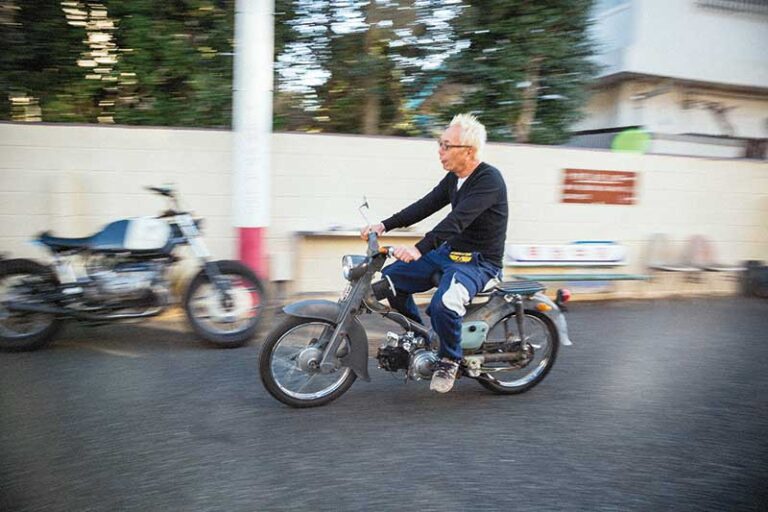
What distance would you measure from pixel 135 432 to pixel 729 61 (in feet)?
40.9

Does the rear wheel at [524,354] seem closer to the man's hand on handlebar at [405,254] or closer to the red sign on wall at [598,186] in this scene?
the man's hand on handlebar at [405,254]

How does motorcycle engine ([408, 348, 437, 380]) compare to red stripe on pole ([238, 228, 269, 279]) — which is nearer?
motorcycle engine ([408, 348, 437, 380])

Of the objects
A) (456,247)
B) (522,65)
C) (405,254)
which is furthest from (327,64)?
(405,254)

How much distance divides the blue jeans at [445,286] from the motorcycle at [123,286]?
179 cm

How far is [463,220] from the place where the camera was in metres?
3.89

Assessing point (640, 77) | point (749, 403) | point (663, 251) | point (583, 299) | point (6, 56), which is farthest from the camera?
point (640, 77)

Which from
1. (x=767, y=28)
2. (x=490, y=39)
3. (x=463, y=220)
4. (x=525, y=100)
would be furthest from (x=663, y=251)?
(x=767, y=28)

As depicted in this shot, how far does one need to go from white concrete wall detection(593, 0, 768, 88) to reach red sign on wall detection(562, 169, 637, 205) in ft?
12.3

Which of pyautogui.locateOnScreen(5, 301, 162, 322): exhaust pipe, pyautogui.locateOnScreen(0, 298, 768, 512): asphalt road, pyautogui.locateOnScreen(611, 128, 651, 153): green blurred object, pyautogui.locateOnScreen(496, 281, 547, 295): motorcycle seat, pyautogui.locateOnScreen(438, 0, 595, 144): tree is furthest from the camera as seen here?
pyautogui.locateOnScreen(611, 128, 651, 153): green blurred object

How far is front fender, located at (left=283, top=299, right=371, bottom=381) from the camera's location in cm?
391

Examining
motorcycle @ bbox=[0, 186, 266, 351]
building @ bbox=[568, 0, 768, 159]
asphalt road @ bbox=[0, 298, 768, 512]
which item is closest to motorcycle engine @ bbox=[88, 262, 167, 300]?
motorcycle @ bbox=[0, 186, 266, 351]

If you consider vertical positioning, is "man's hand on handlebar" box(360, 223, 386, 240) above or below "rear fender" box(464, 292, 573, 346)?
above

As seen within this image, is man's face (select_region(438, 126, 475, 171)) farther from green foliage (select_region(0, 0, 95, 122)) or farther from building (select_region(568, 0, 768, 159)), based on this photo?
building (select_region(568, 0, 768, 159))

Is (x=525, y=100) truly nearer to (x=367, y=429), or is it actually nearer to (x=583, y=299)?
(x=583, y=299)
